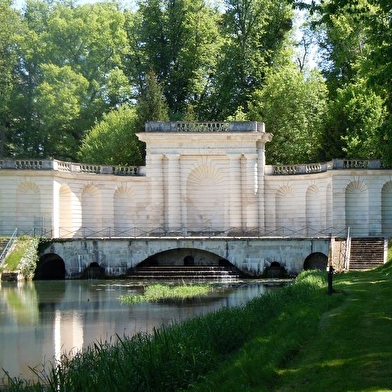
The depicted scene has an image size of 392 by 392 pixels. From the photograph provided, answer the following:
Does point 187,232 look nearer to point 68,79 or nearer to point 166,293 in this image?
point 166,293

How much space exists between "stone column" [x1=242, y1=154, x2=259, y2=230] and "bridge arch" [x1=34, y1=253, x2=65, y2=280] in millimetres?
12145

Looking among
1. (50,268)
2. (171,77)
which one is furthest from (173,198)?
(171,77)

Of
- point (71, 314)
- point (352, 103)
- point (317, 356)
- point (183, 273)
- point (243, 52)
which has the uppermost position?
point (243, 52)

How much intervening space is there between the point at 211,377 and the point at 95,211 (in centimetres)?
3694

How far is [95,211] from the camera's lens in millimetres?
48594

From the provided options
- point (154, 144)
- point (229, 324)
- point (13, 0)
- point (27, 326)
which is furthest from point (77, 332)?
point (13, 0)

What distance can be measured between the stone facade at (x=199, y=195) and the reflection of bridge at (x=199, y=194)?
0.06m

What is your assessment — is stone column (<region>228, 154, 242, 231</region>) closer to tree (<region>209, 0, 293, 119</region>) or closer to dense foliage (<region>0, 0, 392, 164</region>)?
dense foliage (<region>0, 0, 392, 164</region>)

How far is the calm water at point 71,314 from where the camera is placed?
64.2 feet

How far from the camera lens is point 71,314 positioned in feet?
86.2

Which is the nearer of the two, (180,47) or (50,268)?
(50,268)

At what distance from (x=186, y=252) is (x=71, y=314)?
1767 cm

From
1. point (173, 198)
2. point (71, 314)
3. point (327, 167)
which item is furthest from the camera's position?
point (173, 198)

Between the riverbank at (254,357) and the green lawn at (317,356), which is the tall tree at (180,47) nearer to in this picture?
the riverbank at (254,357)
